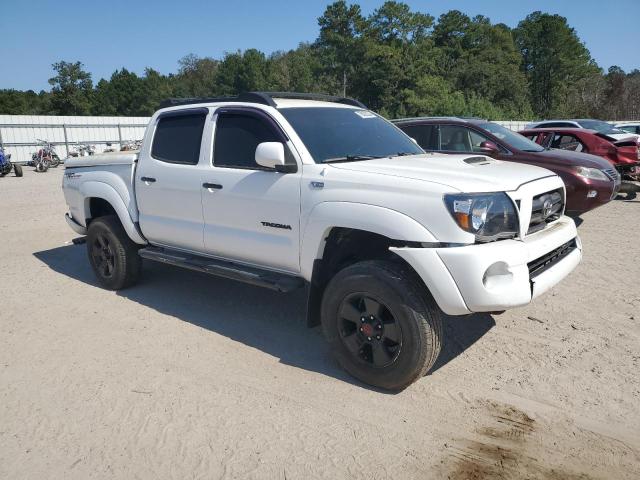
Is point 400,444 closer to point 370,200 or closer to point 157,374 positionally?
point 370,200

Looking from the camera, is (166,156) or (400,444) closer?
(400,444)

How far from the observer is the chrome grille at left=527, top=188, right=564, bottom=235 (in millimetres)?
3721

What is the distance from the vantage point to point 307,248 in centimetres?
395

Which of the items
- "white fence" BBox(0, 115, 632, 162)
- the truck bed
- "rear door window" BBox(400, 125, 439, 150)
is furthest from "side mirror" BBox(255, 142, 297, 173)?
"white fence" BBox(0, 115, 632, 162)

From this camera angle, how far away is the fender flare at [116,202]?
5.55 m

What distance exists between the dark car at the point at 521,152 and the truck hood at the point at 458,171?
444cm

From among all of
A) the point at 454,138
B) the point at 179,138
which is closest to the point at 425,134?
the point at 454,138

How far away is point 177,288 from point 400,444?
378 cm

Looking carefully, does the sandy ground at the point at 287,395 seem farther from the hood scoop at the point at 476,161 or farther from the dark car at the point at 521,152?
the dark car at the point at 521,152

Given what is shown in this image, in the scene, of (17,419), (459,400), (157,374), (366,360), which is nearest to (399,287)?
(366,360)

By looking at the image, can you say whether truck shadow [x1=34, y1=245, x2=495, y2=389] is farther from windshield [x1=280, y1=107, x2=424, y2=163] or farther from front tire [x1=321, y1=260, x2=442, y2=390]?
windshield [x1=280, y1=107, x2=424, y2=163]

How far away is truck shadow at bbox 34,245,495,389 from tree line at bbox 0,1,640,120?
3989 centimetres

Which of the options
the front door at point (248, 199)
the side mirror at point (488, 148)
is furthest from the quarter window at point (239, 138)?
the side mirror at point (488, 148)

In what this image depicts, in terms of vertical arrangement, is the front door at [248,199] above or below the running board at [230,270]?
above
